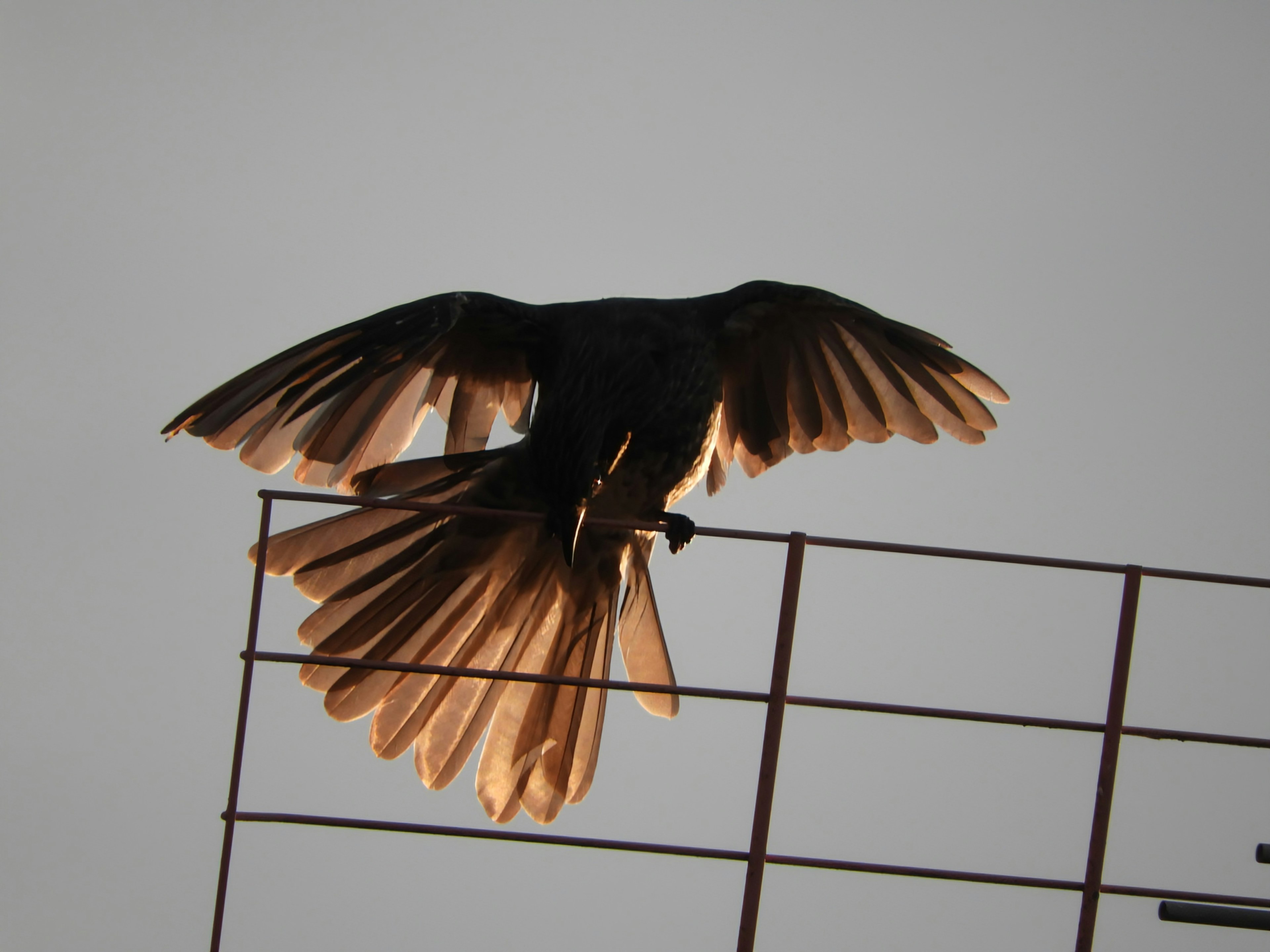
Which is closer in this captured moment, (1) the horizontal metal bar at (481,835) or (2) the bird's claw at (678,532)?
(1) the horizontal metal bar at (481,835)

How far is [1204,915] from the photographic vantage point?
200cm

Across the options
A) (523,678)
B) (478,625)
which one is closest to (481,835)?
(523,678)

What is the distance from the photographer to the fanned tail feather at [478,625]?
327 centimetres

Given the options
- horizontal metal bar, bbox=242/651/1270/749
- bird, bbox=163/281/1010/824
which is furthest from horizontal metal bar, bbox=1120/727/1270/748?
bird, bbox=163/281/1010/824

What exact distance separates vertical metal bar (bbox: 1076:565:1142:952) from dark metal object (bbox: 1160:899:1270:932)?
0.35 ft

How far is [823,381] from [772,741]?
178 centimetres

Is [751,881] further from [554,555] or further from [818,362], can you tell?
[818,362]

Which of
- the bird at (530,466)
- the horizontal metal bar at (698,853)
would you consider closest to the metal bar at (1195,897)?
the horizontal metal bar at (698,853)

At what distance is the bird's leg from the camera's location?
3.16 meters

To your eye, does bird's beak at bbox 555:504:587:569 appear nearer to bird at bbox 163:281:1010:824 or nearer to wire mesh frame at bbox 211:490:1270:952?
bird at bbox 163:281:1010:824

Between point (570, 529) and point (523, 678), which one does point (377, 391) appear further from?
point (523, 678)

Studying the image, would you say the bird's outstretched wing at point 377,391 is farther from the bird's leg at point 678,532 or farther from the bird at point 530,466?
the bird's leg at point 678,532

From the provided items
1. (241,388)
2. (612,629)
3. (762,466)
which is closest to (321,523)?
(241,388)

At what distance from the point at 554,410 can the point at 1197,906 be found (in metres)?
1.88
